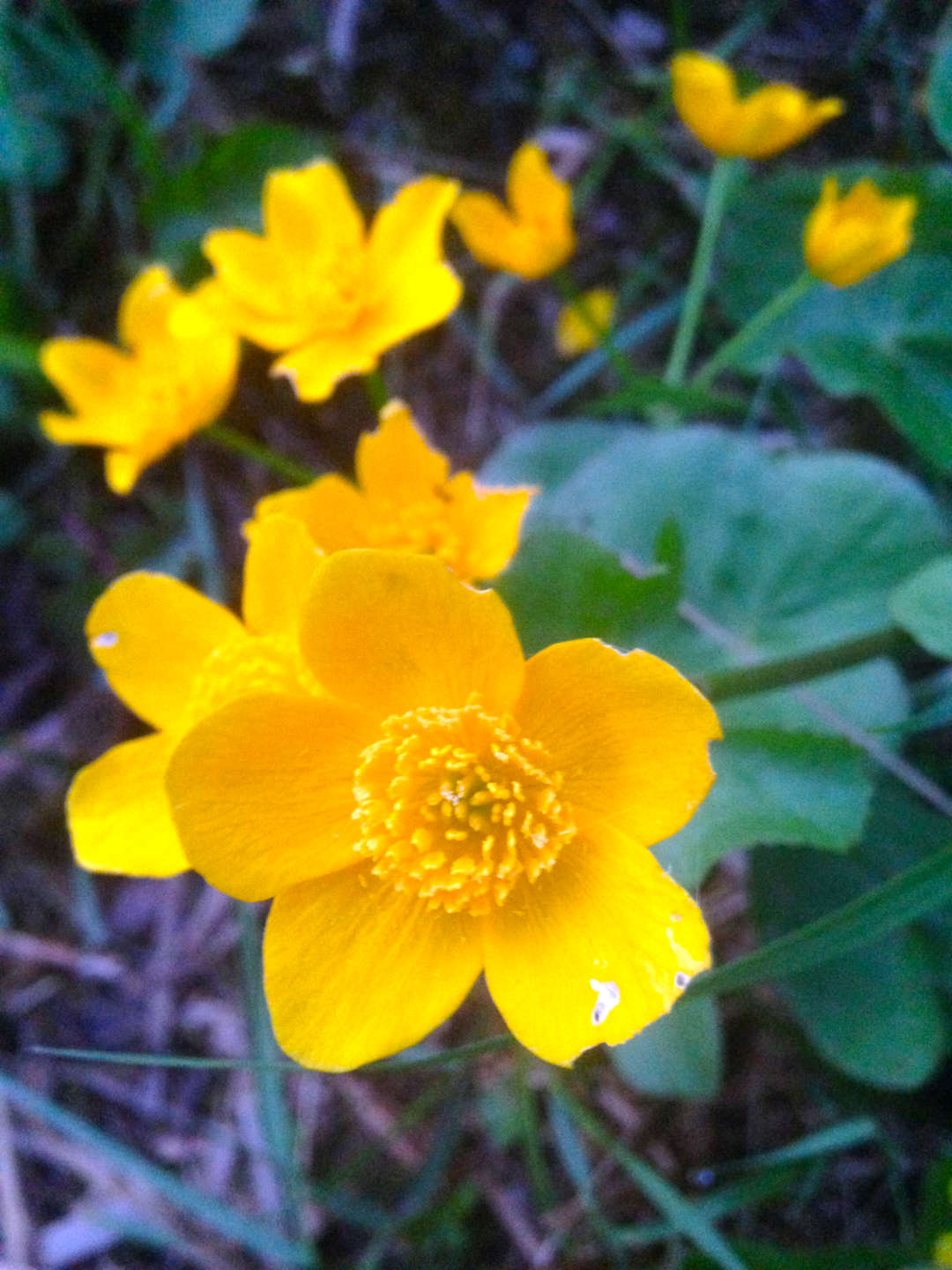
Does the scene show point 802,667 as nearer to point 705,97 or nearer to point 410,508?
point 410,508

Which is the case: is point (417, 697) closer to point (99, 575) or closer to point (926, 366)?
point (926, 366)

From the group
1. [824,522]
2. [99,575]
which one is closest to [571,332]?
[824,522]

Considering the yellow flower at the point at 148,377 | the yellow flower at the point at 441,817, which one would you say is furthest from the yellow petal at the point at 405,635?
the yellow flower at the point at 148,377

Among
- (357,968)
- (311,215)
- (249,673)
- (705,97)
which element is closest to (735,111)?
(705,97)

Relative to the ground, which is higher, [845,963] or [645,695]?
[645,695]

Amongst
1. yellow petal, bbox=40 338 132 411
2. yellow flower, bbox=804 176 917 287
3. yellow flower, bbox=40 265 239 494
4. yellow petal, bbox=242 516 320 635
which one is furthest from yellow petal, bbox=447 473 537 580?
yellow petal, bbox=40 338 132 411
